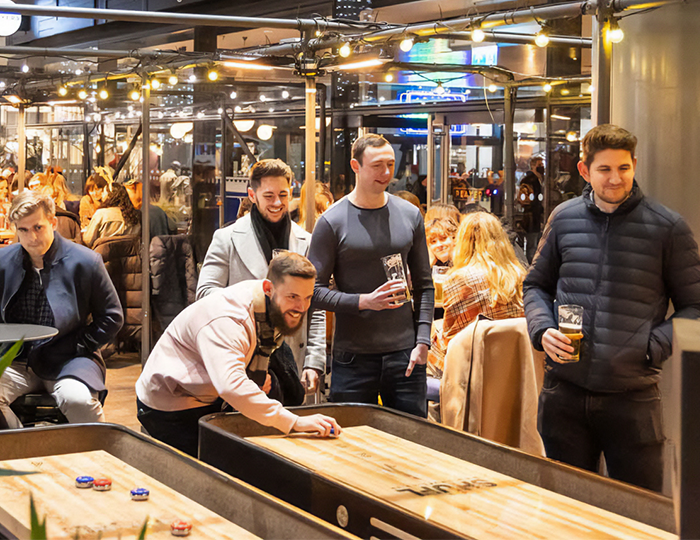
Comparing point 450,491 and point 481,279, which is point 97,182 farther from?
point 450,491

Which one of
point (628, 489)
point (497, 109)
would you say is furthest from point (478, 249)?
point (497, 109)

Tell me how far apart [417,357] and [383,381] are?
18cm

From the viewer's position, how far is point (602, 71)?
13.8 ft

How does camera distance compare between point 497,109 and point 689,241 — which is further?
point 497,109

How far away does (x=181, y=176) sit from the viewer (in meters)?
8.96

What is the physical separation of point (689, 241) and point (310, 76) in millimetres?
4172

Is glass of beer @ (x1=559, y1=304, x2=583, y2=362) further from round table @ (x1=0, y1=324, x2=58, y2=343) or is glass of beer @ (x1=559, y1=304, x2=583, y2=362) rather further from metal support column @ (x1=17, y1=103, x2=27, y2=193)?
metal support column @ (x1=17, y1=103, x2=27, y2=193)

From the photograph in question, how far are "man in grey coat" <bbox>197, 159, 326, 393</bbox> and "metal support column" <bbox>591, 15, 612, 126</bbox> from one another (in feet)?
4.94

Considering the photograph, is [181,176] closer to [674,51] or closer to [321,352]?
[321,352]

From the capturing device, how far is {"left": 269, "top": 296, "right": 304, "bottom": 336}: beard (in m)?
3.19

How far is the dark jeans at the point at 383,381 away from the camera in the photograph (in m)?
3.84

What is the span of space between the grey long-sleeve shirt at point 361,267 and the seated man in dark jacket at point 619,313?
0.84 m

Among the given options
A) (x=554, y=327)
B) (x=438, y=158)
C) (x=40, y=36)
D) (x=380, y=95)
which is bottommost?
(x=554, y=327)

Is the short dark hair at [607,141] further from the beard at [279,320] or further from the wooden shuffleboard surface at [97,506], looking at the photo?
the wooden shuffleboard surface at [97,506]
